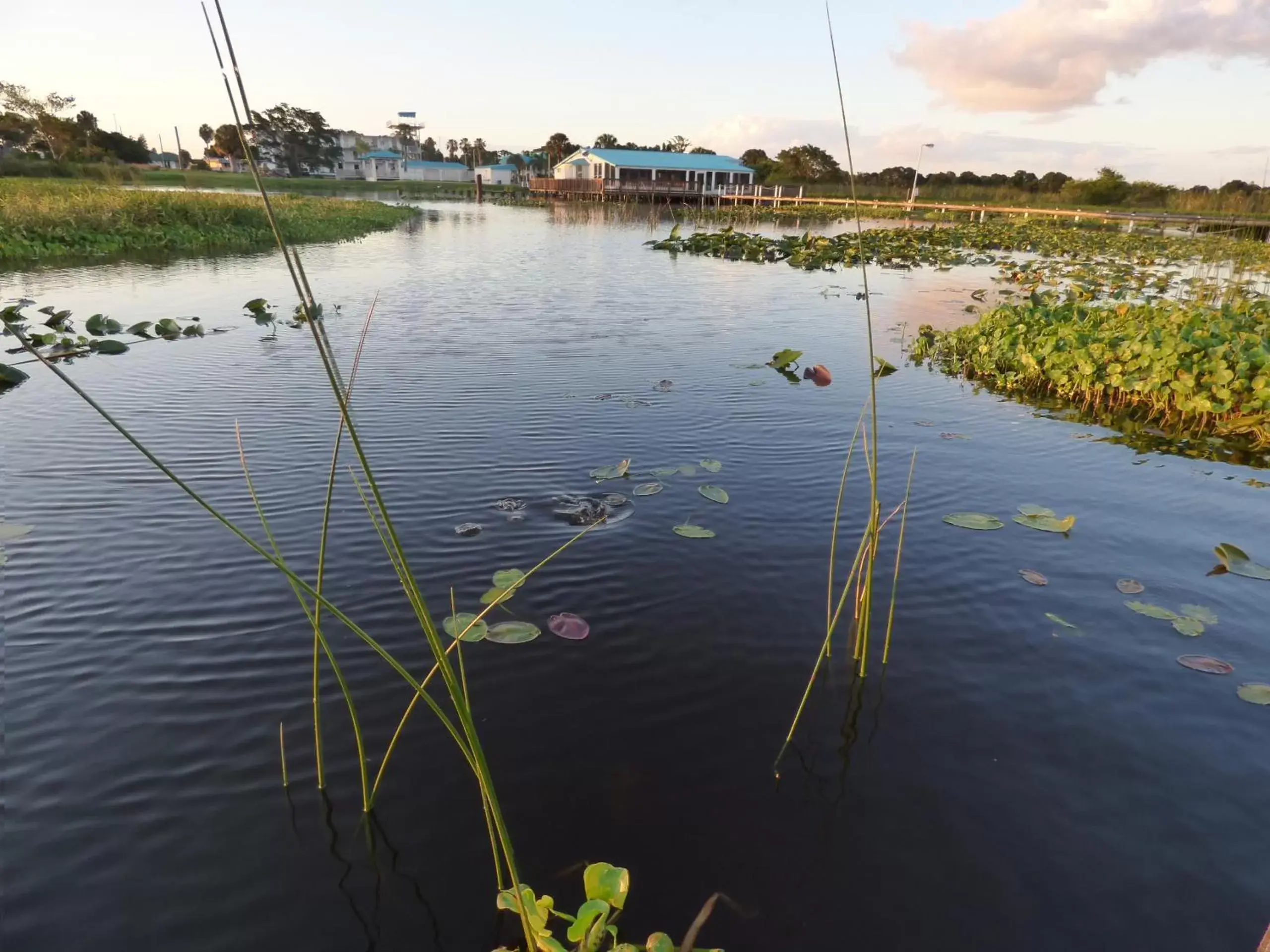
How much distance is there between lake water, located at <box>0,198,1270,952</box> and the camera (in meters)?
2.50

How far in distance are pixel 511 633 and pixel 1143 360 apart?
7.93m

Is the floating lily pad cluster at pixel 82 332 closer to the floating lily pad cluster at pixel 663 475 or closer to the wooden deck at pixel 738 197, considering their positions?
the floating lily pad cluster at pixel 663 475

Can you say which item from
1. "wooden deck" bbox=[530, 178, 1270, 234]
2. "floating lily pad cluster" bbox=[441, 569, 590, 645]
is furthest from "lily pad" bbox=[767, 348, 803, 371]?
"wooden deck" bbox=[530, 178, 1270, 234]

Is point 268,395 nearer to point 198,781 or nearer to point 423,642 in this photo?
point 423,642

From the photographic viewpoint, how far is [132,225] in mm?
19656

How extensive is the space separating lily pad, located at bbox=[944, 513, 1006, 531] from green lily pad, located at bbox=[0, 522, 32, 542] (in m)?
6.56

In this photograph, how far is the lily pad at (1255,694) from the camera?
3.48 m

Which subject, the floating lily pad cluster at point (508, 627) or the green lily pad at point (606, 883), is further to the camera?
the floating lily pad cluster at point (508, 627)

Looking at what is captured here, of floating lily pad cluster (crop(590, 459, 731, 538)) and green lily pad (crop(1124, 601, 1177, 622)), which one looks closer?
green lily pad (crop(1124, 601, 1177, 622))

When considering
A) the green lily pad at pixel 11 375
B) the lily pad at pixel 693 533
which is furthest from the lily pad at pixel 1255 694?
the green lily pad at pixel 11 375

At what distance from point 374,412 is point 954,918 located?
22.5ft

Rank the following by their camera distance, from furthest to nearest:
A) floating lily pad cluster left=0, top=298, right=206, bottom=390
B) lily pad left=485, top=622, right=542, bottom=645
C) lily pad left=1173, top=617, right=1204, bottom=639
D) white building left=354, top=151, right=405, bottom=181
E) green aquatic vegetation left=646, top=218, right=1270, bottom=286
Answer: white building left=354, top=151, right=405, bottom=181 < green aquatic vegetation left=646, top=218, right=1270, bottom=286 < floating lily pad cluster left=0, top=298, right=206, bottom=390 < lily pad left=1173, top=617, right=1204, bottom=639 < lily pad left=485, top=622, right=542, bottom=645

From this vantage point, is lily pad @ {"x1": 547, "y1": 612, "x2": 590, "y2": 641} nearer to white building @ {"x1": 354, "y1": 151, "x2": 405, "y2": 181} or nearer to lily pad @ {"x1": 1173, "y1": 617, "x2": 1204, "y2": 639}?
lily pad @ {"x1": 1173, "y1": 617, "x2": 1204, "y2": 639}

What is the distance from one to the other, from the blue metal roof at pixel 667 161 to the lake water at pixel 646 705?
195 feet
